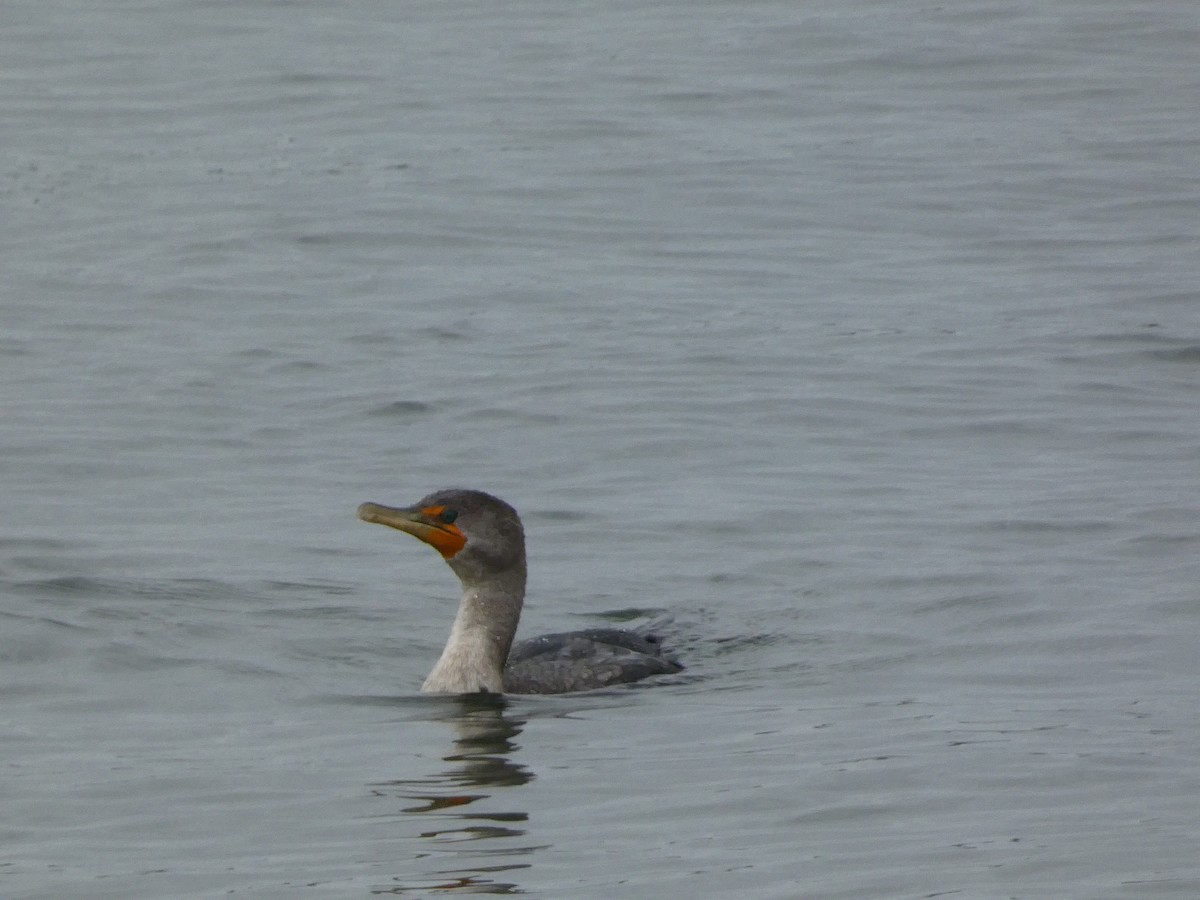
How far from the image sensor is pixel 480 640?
35.2 ft

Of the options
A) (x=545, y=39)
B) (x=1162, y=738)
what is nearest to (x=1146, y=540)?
(x=1162, y=738)

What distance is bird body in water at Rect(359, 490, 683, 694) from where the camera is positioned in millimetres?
10672

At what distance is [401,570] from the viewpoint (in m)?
13.2

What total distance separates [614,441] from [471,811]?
24.1 feet

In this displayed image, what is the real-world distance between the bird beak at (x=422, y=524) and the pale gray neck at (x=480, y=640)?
0.26m

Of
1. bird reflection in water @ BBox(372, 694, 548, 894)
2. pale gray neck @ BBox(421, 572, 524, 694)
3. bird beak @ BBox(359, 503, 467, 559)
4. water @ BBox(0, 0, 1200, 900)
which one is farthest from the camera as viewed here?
pale gray neck @ BBox(421, 572, 524, 694)

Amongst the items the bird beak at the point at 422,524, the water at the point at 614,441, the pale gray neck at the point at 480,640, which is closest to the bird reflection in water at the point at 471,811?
the water at the point at 614,441

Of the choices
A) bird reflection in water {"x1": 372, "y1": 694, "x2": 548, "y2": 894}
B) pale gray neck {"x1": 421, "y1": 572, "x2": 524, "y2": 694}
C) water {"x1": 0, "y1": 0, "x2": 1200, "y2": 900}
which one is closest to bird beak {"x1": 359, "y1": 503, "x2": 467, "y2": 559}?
pale gray neck {"x1": 421, "y1": 572, "x2": 524, "y2": 694}

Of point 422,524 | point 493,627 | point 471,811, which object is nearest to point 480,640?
point 493,627

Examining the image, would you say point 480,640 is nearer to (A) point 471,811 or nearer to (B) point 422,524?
(B) point 422,524

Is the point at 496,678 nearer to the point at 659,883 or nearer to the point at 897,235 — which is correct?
the point at 659,883

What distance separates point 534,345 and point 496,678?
7.93m

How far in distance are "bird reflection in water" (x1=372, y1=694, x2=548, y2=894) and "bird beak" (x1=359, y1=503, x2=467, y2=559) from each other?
0.86 meters

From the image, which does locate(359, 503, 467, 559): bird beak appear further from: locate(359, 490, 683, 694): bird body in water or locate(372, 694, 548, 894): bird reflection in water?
locate(372, 694, 548, 894): bird reflection in water
